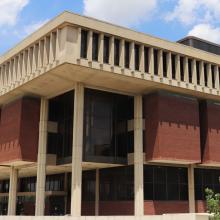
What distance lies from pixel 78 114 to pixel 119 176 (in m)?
9.36

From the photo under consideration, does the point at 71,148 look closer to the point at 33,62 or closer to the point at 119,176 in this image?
the point at 119,176

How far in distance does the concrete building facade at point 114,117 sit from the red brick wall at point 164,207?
0.10m

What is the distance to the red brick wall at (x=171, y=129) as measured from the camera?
41.8 meters

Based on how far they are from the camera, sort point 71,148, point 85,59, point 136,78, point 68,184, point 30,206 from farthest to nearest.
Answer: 1. point 30,206
2. point 68,184
3. point 71,148
4. point 136,78
5. point 85,59

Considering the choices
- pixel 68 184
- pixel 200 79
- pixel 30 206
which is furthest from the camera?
pixel 30 206

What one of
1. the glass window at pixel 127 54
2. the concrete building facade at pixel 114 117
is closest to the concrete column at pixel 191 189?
the concrete building facade at pixel 114 117

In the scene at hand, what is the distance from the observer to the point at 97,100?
139ft

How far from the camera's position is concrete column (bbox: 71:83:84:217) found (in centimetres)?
3784

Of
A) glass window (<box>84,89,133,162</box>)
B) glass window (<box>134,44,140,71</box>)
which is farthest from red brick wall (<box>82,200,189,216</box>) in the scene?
glass window (<box>134,44,140,71</box>)

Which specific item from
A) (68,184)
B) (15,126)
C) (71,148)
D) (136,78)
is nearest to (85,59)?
(136,78)

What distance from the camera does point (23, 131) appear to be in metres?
44.4

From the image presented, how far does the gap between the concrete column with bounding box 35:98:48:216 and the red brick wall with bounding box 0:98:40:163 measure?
23.5 inches

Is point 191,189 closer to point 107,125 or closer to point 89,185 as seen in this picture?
point 89,185

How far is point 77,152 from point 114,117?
705 centimetres
